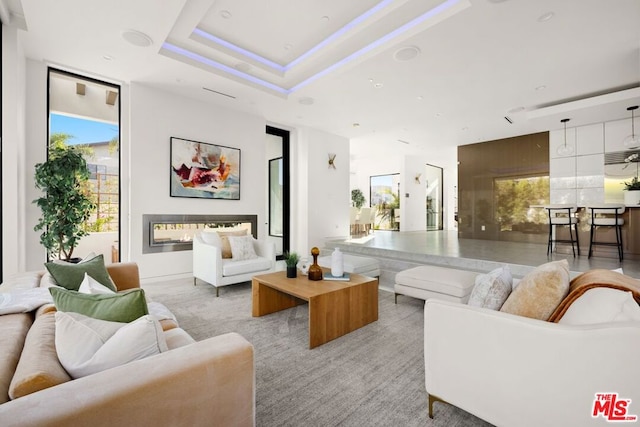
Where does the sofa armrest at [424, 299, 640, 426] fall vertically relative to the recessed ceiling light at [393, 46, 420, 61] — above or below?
below

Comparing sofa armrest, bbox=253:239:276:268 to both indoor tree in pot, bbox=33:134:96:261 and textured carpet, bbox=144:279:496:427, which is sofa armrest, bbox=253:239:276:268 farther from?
indoor tree in pot, bbox=33:134:96:261

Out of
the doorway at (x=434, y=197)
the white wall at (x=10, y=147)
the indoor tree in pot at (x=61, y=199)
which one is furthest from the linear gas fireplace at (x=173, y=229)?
the doorway at (x=434, y=197)

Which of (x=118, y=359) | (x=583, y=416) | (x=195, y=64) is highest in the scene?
(x=195, y=64)

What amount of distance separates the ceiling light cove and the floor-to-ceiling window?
162cm

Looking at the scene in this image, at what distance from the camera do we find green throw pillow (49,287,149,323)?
4.18 feet

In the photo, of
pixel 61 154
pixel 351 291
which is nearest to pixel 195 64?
pixel 61 154

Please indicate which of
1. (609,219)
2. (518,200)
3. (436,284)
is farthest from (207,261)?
(518,200)

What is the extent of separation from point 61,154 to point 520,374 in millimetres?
4884

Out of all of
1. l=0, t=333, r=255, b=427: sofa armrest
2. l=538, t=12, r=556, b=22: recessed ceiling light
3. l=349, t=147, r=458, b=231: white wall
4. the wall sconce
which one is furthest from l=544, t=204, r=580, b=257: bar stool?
l=0, t=333, r=255, b=427: sofa armrest

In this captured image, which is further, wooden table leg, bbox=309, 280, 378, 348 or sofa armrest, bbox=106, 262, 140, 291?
sofa armrest, bbox=106, 262, 140, 291

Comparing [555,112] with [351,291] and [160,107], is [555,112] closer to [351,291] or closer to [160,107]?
[351,291]

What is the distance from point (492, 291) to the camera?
1.78m

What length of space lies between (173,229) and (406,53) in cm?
441

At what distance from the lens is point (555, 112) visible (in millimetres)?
5449
